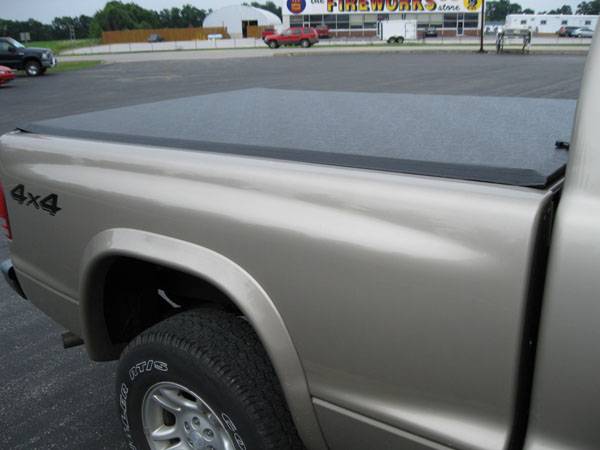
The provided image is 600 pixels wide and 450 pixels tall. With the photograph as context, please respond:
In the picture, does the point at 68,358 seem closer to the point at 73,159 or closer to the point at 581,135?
the point at 73,159

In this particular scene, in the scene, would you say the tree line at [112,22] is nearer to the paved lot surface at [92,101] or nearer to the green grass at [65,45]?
the green grass at [65,45]

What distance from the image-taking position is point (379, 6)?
244 ft

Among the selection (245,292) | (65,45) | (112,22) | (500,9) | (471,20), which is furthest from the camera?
(112,22)

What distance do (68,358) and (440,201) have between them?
9.18 feet

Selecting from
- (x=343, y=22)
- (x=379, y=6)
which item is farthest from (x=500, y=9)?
(x=343, y=22)

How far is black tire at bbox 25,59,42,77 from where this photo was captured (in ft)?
88.7

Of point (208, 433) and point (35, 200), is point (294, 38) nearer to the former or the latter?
point (35, 200)

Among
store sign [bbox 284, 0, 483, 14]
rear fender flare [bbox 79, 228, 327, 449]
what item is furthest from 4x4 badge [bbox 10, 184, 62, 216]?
store sign [bbox 284, 0, 483, 14]

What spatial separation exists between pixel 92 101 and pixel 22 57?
12.5 metres

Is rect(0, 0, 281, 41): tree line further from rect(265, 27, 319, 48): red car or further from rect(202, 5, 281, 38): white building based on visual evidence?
rect(265, 27, 319, 48): red car

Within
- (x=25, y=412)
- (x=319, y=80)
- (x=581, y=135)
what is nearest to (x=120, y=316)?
(x=25, y=412)

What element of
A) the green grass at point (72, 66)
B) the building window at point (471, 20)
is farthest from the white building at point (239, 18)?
the green grass at point (72, 66)

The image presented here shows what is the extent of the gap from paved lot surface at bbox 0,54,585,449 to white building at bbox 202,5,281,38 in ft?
229

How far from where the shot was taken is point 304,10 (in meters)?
74.3
